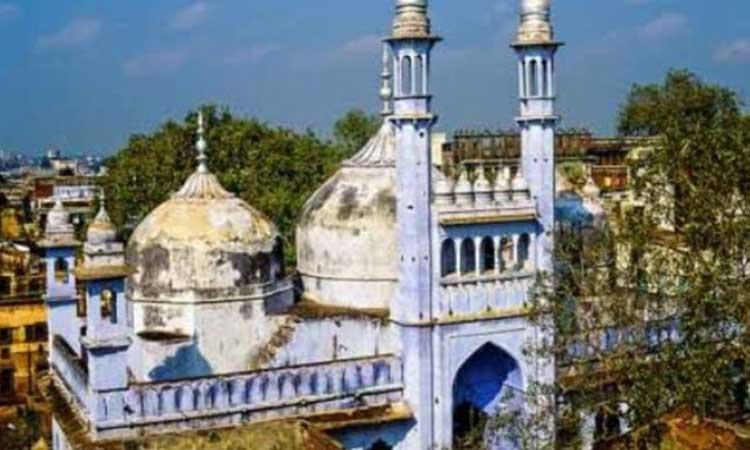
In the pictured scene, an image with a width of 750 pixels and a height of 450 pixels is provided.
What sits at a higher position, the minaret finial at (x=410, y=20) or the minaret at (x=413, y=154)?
the minaret finial at (x=410, y=20)

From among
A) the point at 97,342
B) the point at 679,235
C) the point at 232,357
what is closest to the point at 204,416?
the point at 97,342

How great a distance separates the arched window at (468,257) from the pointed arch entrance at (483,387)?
135cm

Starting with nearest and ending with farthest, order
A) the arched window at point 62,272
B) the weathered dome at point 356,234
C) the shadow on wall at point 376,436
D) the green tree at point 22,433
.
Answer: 1. the shadow on wall at point 376,436
2. the arched window at point 62,272
3. the weathered dome at point 356,234
4. the green tree at point 22,433

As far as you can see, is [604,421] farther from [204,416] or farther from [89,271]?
[89,271]

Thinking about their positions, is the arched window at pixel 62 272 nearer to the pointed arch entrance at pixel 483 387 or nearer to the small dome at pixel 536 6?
the pointed arch entrance at pixel 483 387

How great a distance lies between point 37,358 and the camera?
142 ft

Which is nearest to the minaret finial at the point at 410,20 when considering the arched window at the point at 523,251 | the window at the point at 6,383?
the arched window at the point at 523,251

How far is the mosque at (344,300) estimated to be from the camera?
18.2 m

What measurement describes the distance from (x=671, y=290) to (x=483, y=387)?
596 cm

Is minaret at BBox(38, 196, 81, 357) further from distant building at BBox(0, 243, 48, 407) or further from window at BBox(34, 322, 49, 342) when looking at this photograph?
window at BBox(34, 322, 49, 342)

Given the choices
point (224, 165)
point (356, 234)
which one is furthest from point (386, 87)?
point (224, 165)

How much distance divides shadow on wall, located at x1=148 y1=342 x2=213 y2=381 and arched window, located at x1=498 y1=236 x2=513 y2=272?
5.62m

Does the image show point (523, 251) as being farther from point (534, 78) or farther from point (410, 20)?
point (410, 20)

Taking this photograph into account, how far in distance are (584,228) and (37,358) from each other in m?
25.9
